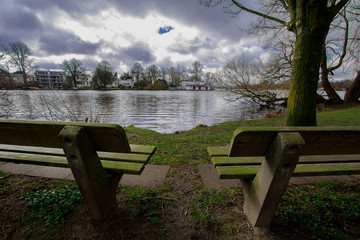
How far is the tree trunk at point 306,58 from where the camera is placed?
10.8 feet

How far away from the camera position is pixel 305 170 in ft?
5.44

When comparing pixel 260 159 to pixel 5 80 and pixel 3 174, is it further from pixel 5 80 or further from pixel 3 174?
pixel 5 80

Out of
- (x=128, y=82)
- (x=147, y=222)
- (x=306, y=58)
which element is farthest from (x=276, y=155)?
(x=128, y=82)

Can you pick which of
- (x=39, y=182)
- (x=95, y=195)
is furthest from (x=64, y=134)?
(x=39, y=182)

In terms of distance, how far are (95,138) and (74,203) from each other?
3.68 feet

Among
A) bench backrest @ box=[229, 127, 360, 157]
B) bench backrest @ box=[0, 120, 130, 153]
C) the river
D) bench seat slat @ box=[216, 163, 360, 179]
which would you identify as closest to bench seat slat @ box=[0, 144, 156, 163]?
bench backrest @ box=[0, 120, 130, 153]

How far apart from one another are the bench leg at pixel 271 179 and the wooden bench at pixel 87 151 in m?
1.10

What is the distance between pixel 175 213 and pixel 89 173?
101 centimetres

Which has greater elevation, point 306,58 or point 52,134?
point 306,58

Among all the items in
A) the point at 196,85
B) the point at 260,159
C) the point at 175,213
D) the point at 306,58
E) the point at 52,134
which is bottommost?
the point at 175,213

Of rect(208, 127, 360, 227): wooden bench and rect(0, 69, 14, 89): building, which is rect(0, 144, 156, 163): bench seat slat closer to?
rect(208, 127, 360, 227): wooden bench

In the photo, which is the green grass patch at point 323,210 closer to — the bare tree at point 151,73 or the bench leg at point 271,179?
the bench leg at point 271,179

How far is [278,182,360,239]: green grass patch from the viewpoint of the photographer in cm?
162

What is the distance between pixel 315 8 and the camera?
3250 mm
